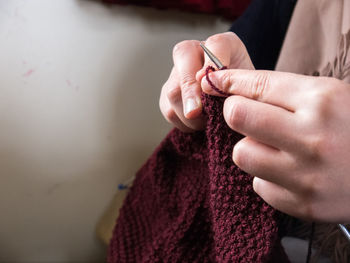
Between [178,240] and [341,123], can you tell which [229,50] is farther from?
[178,240]

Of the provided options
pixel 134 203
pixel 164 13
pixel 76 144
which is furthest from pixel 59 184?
pixel 164 13

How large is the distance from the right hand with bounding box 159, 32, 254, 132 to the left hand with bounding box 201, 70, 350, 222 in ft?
0.23

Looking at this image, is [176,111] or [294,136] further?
[176,111]

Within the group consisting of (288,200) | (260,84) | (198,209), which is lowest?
(198,209)

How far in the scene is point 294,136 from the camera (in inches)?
10.4

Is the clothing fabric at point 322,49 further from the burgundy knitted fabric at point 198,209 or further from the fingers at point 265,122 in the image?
the fingers at point 265,122

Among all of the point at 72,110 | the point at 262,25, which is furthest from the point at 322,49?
the point at 72,110

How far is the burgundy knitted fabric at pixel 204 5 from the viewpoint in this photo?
0.70 metres

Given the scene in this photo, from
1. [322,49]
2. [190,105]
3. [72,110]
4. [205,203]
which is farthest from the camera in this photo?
[72,110]

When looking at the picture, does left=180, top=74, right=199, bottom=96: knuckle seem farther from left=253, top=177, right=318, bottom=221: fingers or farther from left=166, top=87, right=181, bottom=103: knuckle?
left=253, top=177, right=318, bottom=221: fingers

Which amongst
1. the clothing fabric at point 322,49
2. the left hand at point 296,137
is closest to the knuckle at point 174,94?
the left hand at point 296,137

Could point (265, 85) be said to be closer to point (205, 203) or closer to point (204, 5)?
point (205, 203)

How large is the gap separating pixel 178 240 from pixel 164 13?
1.95 feet

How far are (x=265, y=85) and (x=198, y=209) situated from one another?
0.27 meters
